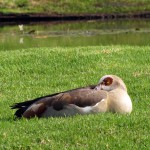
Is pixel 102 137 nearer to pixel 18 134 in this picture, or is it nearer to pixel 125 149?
pixel 125 149

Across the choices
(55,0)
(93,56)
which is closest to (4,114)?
(93,56)

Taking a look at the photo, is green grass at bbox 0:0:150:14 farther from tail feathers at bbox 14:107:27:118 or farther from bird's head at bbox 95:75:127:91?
tail feathers at bbox 14:107:27:118

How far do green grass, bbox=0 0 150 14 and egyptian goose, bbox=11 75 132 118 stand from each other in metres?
46.5

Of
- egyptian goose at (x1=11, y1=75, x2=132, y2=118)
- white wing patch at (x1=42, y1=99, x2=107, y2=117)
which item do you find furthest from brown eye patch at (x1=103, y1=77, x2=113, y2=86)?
white wing patch at (x1=42, y1=99, x2=107, y2=117)

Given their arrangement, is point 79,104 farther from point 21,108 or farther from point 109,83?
point 21,108

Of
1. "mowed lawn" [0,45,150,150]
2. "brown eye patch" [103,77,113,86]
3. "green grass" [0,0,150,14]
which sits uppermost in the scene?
"brown eye patch" [103,77,113,86]

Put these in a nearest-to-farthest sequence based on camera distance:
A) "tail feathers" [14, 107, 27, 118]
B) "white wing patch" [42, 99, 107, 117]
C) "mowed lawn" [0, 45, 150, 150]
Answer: "mowed lawn" [0, 45, 150, 150]
"white wing patch" [42, 99, 107, 117]
"tail feathers" [14, 107, 27, 118]

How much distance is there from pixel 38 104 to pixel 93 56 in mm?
6388

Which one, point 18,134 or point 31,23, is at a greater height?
point 18,134

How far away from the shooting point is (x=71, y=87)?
1259 cm

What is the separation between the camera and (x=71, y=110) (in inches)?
356

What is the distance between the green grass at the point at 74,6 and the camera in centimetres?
5628

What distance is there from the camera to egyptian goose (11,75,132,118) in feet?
29.6

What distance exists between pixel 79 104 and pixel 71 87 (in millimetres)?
3570
